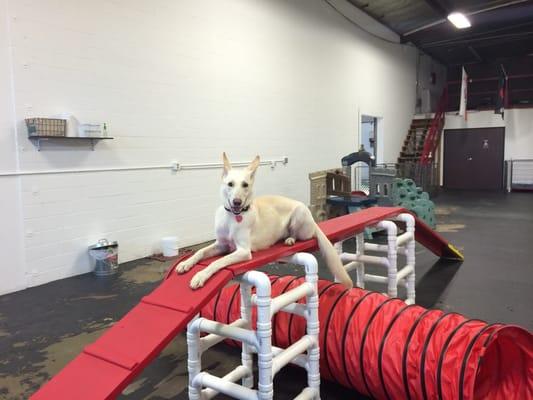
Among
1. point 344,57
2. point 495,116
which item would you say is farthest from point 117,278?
point 495,116

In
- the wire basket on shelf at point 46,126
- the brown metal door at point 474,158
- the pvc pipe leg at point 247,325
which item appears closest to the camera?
the pvc pipe leg at point 247,325

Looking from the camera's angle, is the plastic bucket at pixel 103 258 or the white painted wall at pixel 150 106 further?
the plastic bucket at pixel 103 258

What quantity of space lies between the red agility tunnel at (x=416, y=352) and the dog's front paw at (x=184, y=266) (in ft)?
2.73

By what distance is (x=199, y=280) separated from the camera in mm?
1993

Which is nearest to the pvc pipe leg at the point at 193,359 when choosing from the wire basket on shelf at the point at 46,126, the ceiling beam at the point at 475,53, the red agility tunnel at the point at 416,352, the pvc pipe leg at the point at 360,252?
the red agility tunnel at the point at 416,352

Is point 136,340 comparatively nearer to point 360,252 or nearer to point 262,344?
point 262,344

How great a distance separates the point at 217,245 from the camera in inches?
93.5

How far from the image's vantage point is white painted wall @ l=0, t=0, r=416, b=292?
419 cm

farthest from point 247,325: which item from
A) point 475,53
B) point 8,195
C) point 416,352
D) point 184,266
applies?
point 475,53

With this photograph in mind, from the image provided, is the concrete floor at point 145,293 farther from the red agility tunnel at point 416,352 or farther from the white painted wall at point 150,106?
the white painted wall at point 150,106

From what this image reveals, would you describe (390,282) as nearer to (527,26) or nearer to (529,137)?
(527,26)

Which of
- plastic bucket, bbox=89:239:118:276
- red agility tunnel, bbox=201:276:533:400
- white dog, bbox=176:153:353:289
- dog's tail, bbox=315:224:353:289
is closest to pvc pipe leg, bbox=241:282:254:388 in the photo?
white dog, bbox=176:153:353:289

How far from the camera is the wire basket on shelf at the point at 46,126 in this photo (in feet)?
13.3

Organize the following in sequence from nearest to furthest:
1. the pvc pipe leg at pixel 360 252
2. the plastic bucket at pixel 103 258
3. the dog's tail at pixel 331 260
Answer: the dog's tail at pixel 331 260 < the pvc pipe leg at pixel 360 252 < the plastic bucket at pixel 103 258
